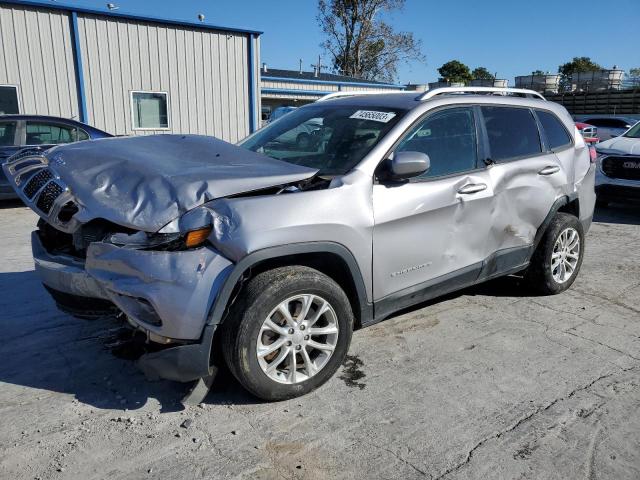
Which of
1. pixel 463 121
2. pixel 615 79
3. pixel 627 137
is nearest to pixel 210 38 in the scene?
pixel 627 137

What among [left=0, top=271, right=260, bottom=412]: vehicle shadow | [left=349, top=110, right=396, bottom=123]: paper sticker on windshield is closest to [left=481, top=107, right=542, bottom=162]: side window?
[left=349, top=110, right=396, bottom=123]: paper sticker on windshield

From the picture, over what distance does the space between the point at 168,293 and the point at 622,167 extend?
26.9 ft

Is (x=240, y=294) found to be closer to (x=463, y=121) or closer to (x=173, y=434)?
(x=173, y=434)

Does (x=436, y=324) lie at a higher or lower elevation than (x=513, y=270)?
lower

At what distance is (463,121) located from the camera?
4.09m

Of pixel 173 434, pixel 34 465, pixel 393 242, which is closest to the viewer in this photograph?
pixel 34 465

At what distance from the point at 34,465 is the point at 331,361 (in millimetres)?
1633

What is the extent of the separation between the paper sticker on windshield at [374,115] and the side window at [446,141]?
0.21m

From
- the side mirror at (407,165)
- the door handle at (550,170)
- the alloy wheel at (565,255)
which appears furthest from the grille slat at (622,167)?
the side mirror at (407,165)

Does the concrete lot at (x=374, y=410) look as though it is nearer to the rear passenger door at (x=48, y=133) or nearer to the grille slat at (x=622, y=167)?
the grille slat at (x=622, y=167)

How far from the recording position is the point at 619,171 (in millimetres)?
8531

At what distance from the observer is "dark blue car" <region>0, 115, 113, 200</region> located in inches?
345

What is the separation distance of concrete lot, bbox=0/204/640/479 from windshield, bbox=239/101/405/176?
54.4 inches

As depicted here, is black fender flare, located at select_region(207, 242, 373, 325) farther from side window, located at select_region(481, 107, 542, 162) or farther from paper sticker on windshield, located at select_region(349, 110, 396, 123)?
side window, located at select_region(481, 107, 542, 162)
